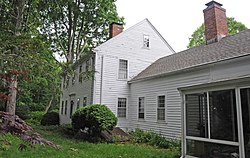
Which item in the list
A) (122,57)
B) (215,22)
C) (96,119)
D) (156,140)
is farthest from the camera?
(122,57)

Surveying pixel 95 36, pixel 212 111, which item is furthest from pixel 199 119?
pixel 95 36

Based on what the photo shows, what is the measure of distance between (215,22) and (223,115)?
821cm

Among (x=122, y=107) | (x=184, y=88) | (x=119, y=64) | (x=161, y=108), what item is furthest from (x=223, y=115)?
(x=119, y=64)

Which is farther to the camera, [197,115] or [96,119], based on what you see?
[96,119]

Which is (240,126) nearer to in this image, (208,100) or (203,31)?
(208,100)

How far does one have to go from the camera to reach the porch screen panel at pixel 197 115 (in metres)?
6.80

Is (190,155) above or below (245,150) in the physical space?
below

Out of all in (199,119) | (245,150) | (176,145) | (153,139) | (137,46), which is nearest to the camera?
(245,150)

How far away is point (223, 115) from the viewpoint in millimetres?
6289

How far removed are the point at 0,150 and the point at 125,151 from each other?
4424 millimetres

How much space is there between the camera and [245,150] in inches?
218

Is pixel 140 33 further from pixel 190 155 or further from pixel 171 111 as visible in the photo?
pixel 190 155

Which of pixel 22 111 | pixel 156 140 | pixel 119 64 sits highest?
pixel 119 64

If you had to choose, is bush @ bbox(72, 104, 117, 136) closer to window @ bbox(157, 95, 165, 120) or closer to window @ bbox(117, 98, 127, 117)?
window @ bbox(157, 95, 165, 120)
